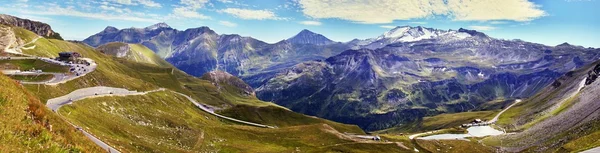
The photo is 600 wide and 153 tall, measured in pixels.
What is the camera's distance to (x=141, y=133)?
90000 millimetres

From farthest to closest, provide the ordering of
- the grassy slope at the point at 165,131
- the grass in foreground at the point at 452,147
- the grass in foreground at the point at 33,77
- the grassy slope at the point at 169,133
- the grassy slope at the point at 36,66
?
the grass in foreground at the point at 452,147, the grassy slope at the point at 36,66, the grass in foreground at the point at 33,77, the grassy slope at the point at 165,131, the grassy slope at the point at 169,133

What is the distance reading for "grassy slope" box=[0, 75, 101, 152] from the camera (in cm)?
1778

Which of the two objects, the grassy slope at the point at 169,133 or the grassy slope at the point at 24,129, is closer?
the grassy slope at the point at 24,129

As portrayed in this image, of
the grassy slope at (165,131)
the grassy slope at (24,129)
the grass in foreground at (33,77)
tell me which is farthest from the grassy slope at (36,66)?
the grassy slope at (24,129)

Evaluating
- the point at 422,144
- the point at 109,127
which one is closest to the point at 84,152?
the point at 109,127

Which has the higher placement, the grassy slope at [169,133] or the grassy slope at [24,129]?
the grassy slope at [24,129]

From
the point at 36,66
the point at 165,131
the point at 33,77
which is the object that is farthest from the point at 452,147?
the point at 36,66

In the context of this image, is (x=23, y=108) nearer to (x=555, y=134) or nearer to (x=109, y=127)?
(x=109, y=127)

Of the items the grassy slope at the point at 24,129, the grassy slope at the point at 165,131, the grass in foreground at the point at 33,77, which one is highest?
the grassy slope at the point at 24,129

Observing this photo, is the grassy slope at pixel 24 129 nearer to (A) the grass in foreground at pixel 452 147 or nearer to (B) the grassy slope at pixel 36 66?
(B) the grassy slope at pixel 36 66

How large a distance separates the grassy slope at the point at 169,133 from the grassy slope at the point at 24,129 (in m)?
39.8

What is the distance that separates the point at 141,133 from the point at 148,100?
197 ft

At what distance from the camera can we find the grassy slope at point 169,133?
7956cm

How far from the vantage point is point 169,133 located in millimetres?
101188
